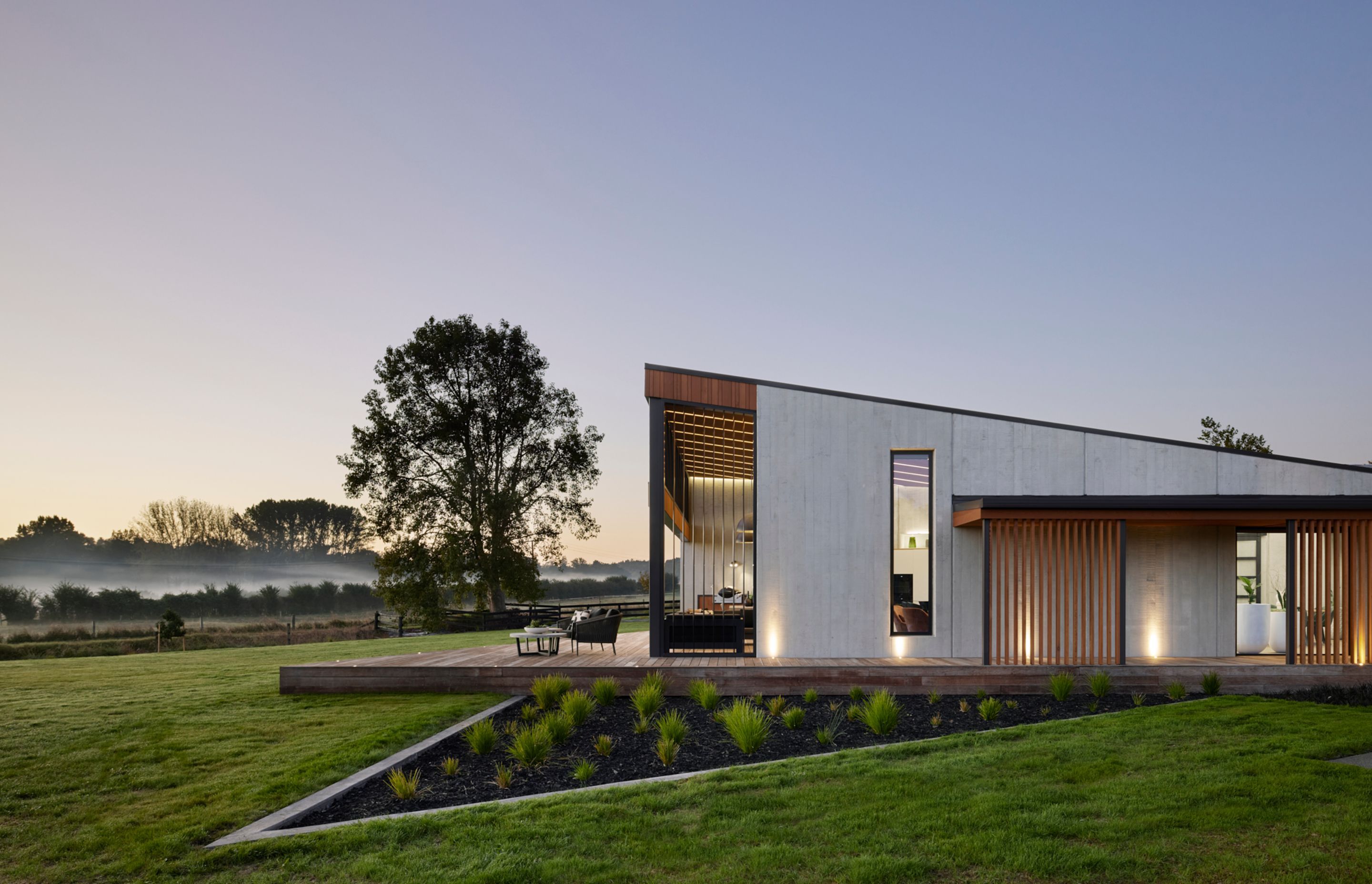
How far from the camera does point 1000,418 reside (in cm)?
1112

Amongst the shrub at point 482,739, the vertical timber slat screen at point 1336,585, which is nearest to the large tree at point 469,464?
the shrub at point 482,739

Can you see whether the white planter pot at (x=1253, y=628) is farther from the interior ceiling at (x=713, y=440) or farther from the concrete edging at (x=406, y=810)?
the interior ceiling at (x=713, y=440)

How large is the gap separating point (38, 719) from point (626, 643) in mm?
8207

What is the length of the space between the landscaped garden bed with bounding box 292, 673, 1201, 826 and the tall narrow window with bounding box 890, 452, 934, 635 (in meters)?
1.81

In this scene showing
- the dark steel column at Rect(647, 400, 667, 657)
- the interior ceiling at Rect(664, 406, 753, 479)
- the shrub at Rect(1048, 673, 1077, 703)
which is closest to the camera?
the shrub at Rect(1048, 673, 1077, 703)

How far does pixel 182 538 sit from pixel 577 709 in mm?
41976

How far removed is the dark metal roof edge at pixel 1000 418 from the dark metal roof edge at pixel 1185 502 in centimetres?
90

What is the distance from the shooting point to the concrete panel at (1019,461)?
11.1 metres

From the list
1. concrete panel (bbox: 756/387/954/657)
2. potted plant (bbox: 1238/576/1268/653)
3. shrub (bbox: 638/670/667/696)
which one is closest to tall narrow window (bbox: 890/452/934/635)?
concrete panel (bbox: 756/387/954/657)

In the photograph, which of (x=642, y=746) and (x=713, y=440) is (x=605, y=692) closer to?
(x=642, y=746)

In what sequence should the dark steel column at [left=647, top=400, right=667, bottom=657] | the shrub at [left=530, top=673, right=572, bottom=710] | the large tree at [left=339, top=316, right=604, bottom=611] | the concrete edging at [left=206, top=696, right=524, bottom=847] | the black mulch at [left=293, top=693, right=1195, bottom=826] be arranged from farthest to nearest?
the large tree at [left=339, top=316, right=604, bottom=611] < the dark steel column at [left=647, top=400, right=667, bottom=657] < the shrub at [left=530, top=673, right=572, bottom=710] < the black mulch at [left=293, top=693, right=1195, bottom=826] < the concrete edging at [left=206, top=696, right=524, bottom=847]

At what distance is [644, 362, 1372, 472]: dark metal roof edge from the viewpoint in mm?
10766

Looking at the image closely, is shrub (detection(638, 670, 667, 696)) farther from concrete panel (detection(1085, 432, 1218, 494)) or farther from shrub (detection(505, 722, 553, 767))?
concrete panel (detection(1085, 432, 1218, 494))

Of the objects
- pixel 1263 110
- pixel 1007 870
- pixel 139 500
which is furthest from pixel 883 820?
pixel 139 500
